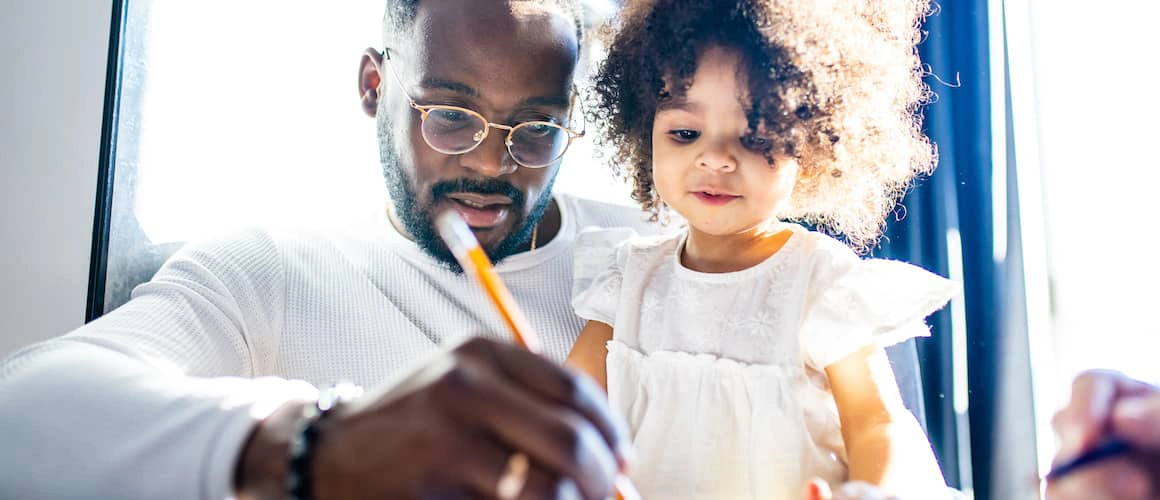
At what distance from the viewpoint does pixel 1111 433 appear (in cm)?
66

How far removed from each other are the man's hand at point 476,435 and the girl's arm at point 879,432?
0.48 metres

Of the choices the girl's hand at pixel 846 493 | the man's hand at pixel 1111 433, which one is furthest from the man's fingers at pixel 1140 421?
the girl's hand at pixel 846 493

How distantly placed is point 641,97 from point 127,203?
1.10 metres

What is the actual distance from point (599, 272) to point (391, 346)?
1.17ft

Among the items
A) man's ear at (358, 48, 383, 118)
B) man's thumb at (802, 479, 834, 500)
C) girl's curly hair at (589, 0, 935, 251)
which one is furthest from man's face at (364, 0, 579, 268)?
man's thumb at (802, 479, 834, 500)

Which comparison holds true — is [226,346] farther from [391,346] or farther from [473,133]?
[473,133]

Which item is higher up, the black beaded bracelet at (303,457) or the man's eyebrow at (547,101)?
the man's eyebrow at (547,101)

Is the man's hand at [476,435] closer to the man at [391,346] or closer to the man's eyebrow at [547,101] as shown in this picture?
the man at [391,346]

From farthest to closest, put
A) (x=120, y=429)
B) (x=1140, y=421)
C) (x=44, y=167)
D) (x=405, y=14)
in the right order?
(x=44, y=167) → (x=405, y=14) → (x=120, y=429) → (x=1140, y=421)

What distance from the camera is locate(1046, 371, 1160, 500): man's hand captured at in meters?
0.64

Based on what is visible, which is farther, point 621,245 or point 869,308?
point 621,245

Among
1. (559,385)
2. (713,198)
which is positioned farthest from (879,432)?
(559,385)

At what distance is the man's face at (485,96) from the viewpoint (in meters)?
1.37

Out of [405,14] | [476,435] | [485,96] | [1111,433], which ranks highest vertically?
[405,14]
